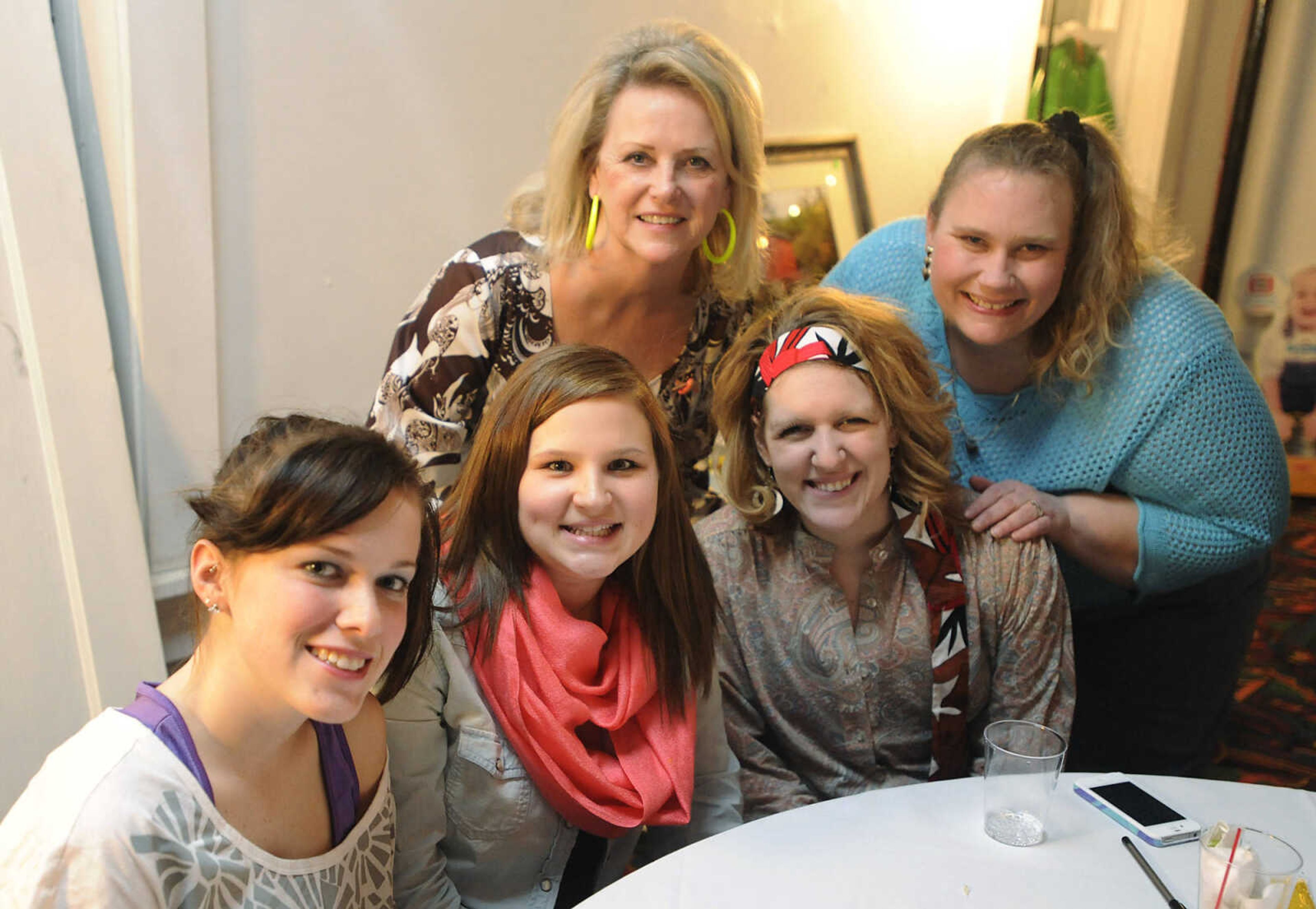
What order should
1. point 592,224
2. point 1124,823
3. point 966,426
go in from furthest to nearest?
1. point 966,426
2. point 592,224
3. point 1124,823

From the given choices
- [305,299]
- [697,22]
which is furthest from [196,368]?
[697,22]

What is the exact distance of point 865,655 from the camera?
1.83 metres

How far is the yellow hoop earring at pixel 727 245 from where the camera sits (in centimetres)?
208

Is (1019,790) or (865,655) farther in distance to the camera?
(865,655)

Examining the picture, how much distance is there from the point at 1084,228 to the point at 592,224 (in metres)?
0.90

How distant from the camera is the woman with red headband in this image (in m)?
1.82

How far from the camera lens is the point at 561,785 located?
59.3 inches

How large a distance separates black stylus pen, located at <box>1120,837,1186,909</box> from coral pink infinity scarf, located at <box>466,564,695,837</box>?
59cm

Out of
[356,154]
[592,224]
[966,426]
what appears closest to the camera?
[592,224]

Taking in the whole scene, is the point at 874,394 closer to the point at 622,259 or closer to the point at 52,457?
the point at 622,259

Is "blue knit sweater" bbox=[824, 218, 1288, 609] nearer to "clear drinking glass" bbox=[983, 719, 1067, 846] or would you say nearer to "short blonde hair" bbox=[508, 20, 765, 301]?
"short blonde hair" bbox=[508, 20, 765, 301]

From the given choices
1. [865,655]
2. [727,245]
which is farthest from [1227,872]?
[727,245]

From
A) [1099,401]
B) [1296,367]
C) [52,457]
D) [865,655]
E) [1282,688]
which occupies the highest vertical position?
[1099,401]

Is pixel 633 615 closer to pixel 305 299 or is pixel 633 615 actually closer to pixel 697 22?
pixel 305 299
